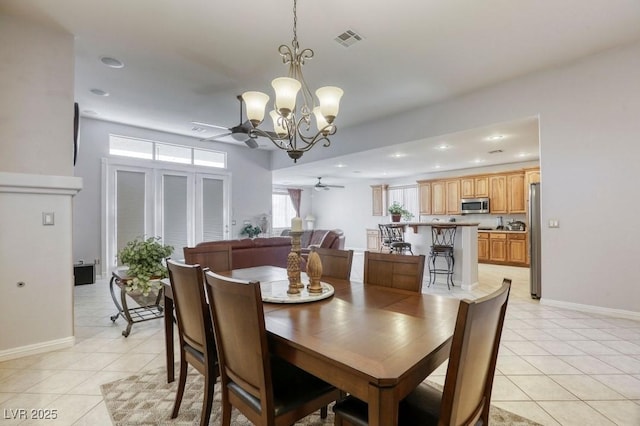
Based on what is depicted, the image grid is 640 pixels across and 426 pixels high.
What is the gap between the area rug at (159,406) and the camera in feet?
5.80

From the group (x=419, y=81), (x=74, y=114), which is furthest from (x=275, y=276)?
(x=419, y=81)

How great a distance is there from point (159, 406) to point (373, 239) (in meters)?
8.95

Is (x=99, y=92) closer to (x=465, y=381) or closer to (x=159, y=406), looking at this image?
(x=159, y=406)

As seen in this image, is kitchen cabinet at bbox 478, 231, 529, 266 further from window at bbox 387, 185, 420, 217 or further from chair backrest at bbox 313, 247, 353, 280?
chair backrest at bbox 313, 247, 353, 280

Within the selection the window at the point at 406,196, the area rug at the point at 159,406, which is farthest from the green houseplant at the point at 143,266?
the window at the point at 406,196

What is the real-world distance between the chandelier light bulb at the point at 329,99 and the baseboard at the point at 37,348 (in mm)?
3095

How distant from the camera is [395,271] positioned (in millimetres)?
2041

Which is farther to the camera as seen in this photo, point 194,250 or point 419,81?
point 419,81

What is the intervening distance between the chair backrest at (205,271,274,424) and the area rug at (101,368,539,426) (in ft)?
2.33

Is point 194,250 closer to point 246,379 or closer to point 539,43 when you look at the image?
point 246,379

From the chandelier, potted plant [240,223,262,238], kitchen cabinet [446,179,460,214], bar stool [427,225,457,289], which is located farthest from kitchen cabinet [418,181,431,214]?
the chandelier

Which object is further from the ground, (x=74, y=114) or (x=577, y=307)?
(x=74, y=114)

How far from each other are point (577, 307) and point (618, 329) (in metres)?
0.57

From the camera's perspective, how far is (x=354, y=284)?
2.13 metres
